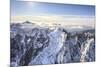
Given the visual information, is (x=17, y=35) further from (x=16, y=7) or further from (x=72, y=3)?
(x=72, y=3)

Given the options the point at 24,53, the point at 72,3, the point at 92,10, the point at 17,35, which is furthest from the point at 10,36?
the point at 92,10

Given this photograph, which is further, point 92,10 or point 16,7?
point 92,10

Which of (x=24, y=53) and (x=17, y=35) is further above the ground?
(x=17, y=35)

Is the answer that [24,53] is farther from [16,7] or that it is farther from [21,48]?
[16,7]

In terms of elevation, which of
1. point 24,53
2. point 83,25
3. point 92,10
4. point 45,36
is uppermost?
point 92,10

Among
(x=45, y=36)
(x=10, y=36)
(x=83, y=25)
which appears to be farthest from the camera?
(x=83, y=25)

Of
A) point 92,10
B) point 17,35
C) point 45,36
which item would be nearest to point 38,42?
point 45,36

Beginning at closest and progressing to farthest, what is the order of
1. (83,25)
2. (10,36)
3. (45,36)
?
(10,36)
(45,36)
(83,25)
